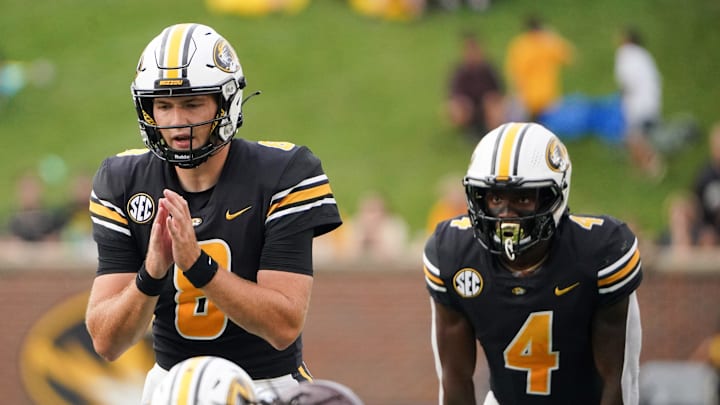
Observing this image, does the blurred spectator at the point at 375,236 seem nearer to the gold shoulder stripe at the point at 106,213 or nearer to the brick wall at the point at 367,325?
the brick wall at the point at 367,325

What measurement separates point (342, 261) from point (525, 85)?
559cm

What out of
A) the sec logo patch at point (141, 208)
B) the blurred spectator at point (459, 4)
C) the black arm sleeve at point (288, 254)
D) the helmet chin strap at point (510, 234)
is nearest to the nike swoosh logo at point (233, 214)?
the black arm sleeve at point (288, 254)

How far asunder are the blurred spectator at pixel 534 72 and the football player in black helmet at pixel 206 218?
1210 cm

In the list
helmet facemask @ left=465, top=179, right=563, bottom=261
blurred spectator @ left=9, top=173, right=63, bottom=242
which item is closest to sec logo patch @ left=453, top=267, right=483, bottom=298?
helmet facemask @ left=465, top=179, right=563, bottom=261

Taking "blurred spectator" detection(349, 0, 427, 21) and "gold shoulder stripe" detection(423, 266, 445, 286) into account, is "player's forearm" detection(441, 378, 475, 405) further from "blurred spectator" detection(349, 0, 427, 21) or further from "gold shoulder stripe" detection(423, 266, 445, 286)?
"blurred spectator" detection(349, 0, 427, 21)

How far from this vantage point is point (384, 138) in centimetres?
1917

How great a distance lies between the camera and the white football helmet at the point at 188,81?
15.3 ft

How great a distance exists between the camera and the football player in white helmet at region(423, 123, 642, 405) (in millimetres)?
5012

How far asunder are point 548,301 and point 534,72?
1220 centimetres

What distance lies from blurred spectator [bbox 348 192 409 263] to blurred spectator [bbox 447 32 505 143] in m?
3.72

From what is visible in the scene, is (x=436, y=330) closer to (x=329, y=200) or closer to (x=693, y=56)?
(x=329, y=200)

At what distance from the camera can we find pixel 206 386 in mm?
3750

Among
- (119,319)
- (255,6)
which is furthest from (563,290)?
(255,6)

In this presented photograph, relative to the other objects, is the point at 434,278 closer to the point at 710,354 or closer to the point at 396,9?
the point at 710,354
